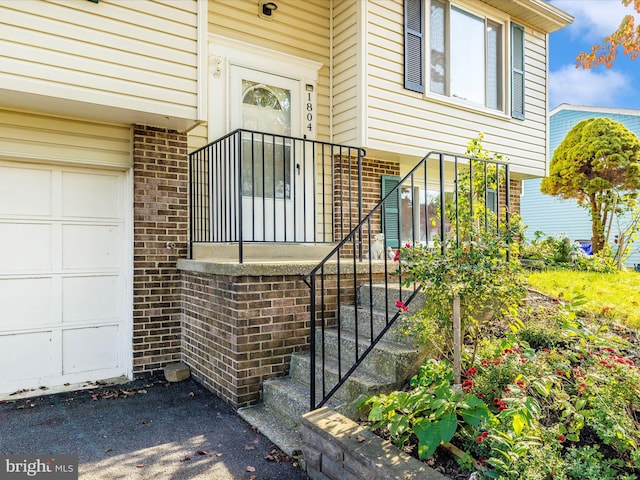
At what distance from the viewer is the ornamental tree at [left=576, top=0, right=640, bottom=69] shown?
249 centimetres

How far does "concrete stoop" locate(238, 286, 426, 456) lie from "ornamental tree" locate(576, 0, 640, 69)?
6.80 ft

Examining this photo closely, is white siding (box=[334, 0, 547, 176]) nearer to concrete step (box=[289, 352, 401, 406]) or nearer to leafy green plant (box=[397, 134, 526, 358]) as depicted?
leafy green plant (box=[397, 134, 526, 358])

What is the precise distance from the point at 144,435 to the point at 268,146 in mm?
3358

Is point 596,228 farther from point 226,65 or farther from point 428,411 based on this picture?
point 428,411

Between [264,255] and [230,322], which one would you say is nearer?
[230,322]

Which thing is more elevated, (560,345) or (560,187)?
(560,187)

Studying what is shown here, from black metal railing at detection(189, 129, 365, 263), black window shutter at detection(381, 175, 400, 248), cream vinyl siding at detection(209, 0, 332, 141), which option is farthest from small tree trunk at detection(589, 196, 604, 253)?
cream vinyl siding at detection(209, 0, 332, 141)

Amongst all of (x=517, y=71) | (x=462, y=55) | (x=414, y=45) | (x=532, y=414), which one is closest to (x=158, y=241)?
(x=532, y=414)

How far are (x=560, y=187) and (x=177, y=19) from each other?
8.21 m

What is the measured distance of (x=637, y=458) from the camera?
6.28ft

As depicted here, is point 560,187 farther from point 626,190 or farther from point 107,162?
point 107,162

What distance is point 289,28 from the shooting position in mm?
5363

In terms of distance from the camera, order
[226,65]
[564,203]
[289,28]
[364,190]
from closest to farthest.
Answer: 1. [226,65]
2. [289,28]
3. [364,190]
4. [564,203]

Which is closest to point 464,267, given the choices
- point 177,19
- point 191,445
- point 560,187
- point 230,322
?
Answer: point 230,322
